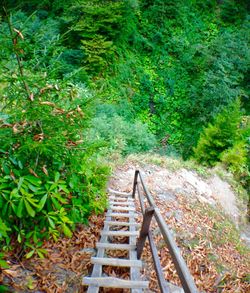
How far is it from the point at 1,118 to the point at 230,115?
1068cm

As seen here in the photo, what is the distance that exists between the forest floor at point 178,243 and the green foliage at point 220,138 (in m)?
2.62

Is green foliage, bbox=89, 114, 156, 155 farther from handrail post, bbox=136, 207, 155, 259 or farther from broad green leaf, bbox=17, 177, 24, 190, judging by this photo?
broad green leaf, bbox=17, 177, 24, 190

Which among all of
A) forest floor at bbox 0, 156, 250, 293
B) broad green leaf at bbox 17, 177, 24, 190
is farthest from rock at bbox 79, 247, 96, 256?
broad green leaf at bbox 17, 177, 24, 190

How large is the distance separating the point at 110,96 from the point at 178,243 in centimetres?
1076

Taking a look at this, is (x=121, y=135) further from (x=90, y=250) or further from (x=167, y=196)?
(x=90, y=250)

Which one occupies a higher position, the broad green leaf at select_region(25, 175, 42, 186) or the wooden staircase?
the broad green leaf at select_region(25, 175, 42, 186)

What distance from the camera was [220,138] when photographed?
11539 millimetres

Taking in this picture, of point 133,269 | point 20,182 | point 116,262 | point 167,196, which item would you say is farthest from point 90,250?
point 167,196

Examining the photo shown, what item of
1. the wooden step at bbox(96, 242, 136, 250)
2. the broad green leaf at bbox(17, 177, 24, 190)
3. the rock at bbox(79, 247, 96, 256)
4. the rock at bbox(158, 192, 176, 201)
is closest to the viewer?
the broad green leaf at bbox(17, 177, 24, 190)

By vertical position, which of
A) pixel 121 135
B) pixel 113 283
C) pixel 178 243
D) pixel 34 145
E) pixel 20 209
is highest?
pixel 34 145

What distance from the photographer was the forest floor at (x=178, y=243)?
2.79 m

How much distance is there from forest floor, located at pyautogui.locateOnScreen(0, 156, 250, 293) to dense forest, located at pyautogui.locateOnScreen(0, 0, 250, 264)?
11.0 inches

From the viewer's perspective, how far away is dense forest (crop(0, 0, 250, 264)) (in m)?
2.48

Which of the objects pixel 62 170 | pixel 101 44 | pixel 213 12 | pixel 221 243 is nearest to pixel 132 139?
pixel 101 44
